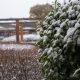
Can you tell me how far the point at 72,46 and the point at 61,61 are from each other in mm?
323

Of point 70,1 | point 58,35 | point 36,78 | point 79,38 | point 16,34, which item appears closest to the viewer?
point 79,38

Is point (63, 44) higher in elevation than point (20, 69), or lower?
higher

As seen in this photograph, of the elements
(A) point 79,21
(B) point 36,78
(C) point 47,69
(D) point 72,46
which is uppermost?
(A) point 79,21

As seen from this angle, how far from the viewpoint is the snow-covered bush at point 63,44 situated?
13.3ft

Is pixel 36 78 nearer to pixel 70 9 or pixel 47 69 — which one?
pixel 47 69

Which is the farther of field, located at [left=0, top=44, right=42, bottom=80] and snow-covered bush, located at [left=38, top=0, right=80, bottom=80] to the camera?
field, located at [left=0, top=44, right=42, bottom=80]

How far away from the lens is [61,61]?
169 inches

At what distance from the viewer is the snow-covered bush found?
13.3 ft

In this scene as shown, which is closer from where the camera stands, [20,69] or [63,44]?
[63,44]

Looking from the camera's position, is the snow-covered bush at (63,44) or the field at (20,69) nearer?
the snow-covered bush at (63,44)

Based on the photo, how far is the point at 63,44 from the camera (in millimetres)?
4230

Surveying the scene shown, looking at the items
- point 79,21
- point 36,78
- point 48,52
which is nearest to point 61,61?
point 48,52

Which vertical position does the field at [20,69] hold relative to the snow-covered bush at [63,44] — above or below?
below

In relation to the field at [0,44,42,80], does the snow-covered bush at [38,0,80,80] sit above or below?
above
